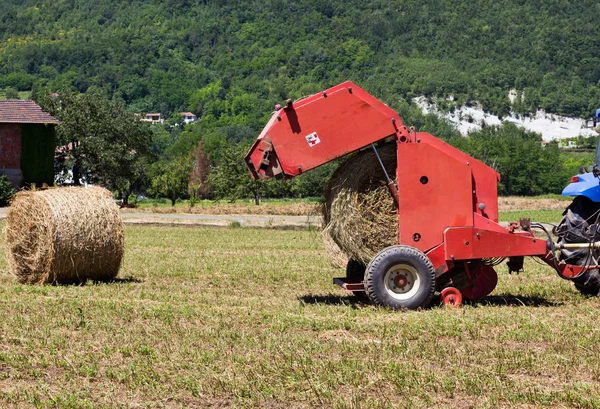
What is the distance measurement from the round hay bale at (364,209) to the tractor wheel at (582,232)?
238 centimetres

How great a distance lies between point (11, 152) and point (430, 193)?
151 feet

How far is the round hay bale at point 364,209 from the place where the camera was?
12.0 meters

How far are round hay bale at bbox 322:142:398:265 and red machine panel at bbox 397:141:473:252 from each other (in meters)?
0.21

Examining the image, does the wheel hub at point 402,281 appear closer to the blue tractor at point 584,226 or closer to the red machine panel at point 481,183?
the red machine panel at point 481,183

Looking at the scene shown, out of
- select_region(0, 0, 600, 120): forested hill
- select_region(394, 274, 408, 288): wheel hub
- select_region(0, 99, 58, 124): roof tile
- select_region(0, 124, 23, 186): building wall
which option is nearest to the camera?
select_region(394, 274, 408, 288): wheel hub

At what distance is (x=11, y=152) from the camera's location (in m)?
54.5

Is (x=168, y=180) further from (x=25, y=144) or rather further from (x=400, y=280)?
(x=400, y=280)

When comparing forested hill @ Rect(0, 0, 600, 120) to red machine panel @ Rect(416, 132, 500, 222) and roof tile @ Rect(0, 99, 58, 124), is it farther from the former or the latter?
red machine panel @ Rect(416, 132, 500, 222)

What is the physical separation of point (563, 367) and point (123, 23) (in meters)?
198

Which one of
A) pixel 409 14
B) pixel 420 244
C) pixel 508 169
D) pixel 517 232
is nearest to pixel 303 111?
pixel 420 244

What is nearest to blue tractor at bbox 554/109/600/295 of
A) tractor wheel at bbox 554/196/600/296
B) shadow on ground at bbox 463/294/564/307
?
tractor wheel at bbox 554/196/600/296

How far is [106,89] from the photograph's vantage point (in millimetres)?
185625

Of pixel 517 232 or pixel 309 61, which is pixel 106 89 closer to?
pixel 309 61

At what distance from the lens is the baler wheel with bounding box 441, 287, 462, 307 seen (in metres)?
12.1
